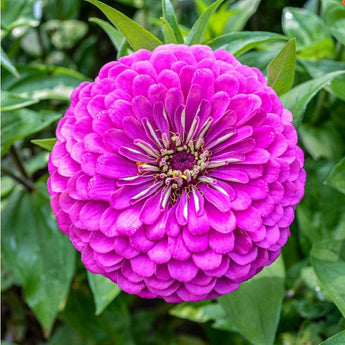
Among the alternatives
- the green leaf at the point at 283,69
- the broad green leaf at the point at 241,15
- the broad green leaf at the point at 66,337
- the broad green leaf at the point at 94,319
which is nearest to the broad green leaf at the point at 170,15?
the green leaf at the point at 283,69

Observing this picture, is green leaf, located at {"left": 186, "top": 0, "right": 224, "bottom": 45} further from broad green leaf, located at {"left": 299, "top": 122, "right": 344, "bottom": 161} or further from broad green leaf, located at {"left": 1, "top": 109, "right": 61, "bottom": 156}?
broad green leaf, located at {"left": 299, "top": 122, "right": 344, "bottom": 161}

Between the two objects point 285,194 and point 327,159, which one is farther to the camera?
point 327,159

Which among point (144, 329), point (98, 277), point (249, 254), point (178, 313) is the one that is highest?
point (249, 254)

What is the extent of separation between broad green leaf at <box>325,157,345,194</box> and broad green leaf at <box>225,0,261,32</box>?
32cm

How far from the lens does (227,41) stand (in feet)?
2.20

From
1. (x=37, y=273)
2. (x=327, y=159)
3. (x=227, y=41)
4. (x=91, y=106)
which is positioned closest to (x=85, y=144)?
(x=91, y=106)

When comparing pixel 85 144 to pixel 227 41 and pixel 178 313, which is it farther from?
pixel 178 313

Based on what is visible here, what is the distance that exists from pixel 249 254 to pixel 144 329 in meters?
0.73

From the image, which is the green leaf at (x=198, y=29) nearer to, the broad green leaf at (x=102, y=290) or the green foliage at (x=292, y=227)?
the green foliage at (x=292, y=227)

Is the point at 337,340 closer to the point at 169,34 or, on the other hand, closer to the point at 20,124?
the point at 169,34

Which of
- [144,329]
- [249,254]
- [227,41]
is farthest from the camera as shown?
[144,329]

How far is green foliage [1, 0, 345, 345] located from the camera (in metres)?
0.64

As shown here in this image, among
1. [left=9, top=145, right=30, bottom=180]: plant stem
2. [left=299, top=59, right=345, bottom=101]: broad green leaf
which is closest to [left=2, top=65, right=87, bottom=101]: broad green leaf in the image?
[left=9, top=145, right=30, bottom=180]: plant stem

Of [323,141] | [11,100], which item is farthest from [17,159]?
[323,141]
